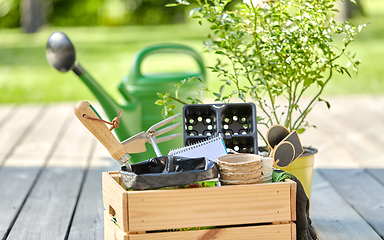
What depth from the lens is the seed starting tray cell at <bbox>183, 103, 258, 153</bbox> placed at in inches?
47.1

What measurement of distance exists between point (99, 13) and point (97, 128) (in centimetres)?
929

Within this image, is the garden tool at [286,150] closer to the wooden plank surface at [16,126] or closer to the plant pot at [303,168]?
the plant pot at [303,168]

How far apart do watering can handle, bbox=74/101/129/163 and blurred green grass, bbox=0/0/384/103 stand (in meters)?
3.07

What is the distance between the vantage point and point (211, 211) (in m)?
0.98

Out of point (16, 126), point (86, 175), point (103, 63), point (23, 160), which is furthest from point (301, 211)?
point (103, 63)

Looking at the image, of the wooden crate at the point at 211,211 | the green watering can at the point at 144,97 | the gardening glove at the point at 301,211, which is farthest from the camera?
the green watering can at the point at 144,97

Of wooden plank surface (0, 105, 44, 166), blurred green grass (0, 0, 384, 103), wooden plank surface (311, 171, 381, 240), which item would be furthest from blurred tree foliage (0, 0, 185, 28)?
wooden plank surface (311, 171, 381, 240)

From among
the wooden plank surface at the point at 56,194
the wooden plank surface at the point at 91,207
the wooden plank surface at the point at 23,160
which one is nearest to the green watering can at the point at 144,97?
the wooden plank surface at the point at 91,207

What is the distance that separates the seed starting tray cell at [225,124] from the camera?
120 cm

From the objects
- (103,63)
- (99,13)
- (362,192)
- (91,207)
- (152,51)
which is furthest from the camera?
(99,13)

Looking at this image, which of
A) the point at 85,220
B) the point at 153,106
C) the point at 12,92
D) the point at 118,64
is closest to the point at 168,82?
the point at 153,106

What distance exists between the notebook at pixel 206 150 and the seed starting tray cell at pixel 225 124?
77 mm

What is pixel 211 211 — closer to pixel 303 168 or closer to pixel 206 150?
pixel 206 150

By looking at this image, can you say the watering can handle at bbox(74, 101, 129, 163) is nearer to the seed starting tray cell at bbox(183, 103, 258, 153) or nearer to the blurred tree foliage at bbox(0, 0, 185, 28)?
the seed starting tray cell at bbox(183, 103, 258, 153)
